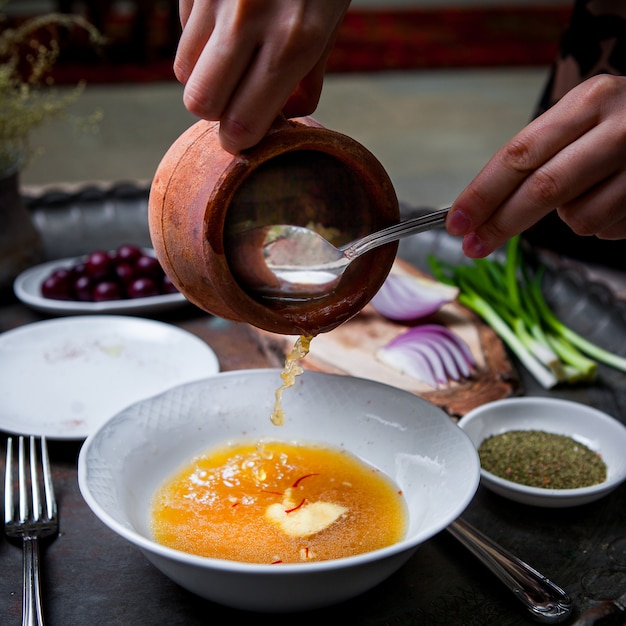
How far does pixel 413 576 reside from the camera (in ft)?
3.40

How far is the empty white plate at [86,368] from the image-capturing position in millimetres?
1372

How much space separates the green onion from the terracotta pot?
93cm

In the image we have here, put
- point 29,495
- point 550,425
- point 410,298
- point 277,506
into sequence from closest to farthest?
1. point 277,506
2. point 29,495
3. point 550,425
4. point 410,298

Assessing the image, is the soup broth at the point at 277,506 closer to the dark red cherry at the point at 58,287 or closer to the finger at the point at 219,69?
the finger at the point at 219,69

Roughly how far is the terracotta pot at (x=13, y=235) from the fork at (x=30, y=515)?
0.67m

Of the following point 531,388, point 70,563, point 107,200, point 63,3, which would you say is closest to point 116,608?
point 70,563

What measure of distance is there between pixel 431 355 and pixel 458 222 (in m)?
0.54

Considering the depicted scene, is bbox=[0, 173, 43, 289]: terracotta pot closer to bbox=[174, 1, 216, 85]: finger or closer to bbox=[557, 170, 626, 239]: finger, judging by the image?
bbox=[174, 1, 216, 85]: finger

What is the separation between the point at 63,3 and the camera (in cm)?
519

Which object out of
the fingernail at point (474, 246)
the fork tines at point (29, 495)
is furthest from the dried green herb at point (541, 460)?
the fork tines at point (29, 495)

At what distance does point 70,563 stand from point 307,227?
1.79ft

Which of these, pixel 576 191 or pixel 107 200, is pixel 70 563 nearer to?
pixel 576 191

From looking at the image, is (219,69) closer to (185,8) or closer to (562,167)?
(185,8)


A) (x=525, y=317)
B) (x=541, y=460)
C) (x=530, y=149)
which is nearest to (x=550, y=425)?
(x=541, y=460)
